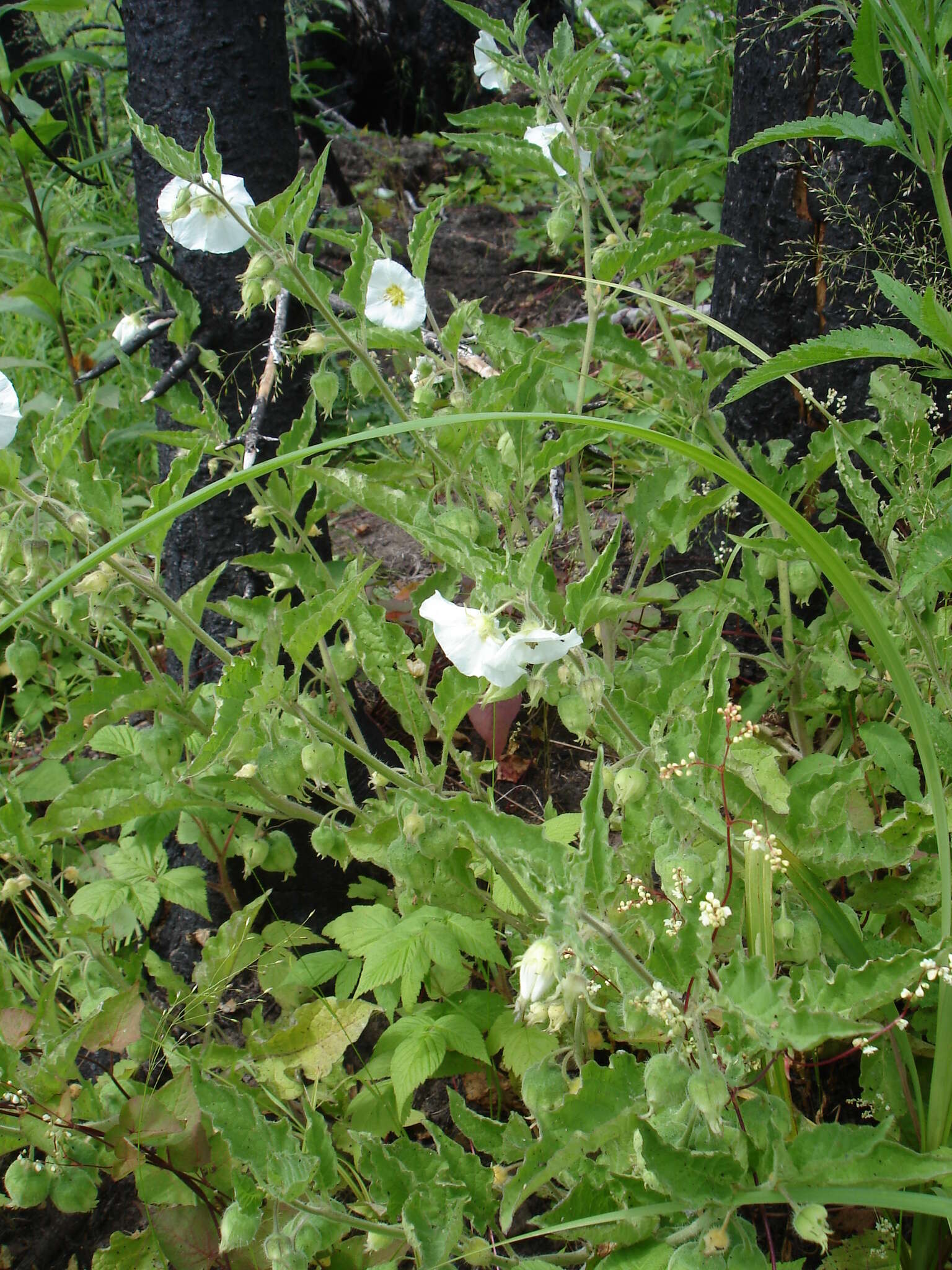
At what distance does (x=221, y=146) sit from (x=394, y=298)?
1.79 ft

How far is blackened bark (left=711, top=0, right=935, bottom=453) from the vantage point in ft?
5.77

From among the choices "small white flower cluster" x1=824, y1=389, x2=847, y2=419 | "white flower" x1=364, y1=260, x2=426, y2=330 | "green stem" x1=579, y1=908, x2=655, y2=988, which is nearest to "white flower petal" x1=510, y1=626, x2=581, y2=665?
"green stem" x1=579, y1=908, x2=655, y2=988

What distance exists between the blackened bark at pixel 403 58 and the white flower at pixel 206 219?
16.1 ft

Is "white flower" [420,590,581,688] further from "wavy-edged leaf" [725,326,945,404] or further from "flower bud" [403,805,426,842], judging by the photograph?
"wavy-edged leaf" [725,326,945,404]

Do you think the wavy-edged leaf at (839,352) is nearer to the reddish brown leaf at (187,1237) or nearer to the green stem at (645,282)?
the green stem at (645,282)

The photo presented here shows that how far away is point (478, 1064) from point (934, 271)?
1645 millimetres

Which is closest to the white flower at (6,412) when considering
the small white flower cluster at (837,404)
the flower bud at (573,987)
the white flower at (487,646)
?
the white flower at (487,646)

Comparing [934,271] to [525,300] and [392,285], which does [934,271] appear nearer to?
[392,285]

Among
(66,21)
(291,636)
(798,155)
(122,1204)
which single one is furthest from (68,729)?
(66,21)

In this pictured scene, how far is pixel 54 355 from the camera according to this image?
3678 millimetres

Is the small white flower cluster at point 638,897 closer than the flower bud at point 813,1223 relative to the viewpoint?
No

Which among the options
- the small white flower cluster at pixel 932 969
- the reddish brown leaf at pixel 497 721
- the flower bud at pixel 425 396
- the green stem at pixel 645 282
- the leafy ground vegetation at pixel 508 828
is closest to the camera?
the small white flower cluster at pixel 932 969

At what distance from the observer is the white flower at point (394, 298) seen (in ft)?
5.20

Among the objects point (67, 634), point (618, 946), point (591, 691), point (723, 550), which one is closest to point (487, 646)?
point (591, 691)
